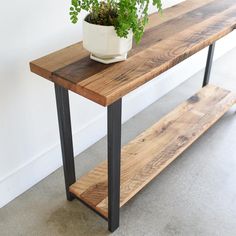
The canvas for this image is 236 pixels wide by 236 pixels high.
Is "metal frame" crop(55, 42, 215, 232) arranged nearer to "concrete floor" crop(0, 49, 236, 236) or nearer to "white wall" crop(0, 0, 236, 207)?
"concrete floor" crop(0, 49, 236, 236)

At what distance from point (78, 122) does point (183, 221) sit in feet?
2.38

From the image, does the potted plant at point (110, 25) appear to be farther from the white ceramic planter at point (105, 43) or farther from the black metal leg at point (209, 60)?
the black metal leg at point (209, 60)

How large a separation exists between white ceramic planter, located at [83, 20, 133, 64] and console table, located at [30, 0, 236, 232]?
0.11 feet

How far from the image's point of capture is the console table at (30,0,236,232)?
41.3 inches

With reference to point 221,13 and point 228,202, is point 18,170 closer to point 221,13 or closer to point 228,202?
point 228,202

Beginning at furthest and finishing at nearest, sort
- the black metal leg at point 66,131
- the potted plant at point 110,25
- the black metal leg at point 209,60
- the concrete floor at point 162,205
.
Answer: the black metal leg at point 209,60, the concrete floor at point 162,205, the black metal leg at point 66,131, the potted plant at point 110,25

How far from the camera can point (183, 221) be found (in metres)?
1.43

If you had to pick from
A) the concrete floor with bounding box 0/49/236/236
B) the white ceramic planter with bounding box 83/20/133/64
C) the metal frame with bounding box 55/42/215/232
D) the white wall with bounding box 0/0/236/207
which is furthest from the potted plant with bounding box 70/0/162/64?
the concrete floor with bounding box 0/49/236/236

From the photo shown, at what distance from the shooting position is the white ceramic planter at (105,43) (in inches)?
40.9

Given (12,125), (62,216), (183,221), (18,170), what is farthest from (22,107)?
(183,221)

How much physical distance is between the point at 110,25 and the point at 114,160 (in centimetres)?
46

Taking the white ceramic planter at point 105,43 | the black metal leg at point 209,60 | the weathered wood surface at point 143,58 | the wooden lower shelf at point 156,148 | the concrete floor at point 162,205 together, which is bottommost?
the concrete floor at point 162,205

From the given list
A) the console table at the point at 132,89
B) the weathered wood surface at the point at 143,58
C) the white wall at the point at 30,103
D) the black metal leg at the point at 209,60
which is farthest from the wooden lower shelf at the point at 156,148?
the weathered wood surface at the point at 143,58

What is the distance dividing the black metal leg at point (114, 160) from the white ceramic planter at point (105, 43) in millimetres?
170
